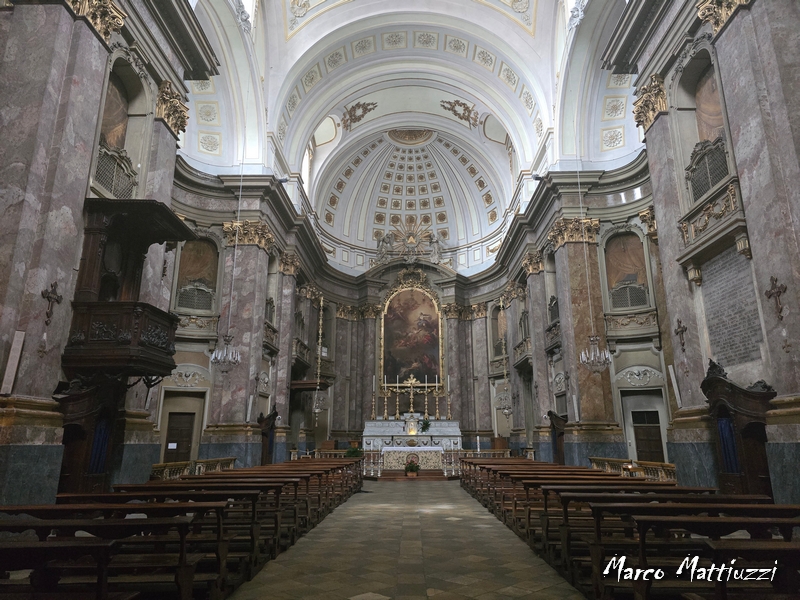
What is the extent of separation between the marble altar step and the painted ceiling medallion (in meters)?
18.2

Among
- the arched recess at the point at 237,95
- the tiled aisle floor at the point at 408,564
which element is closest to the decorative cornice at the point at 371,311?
the arched recess at the point at 237,95

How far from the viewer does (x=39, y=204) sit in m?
7.30

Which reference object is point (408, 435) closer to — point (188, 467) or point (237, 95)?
point (188, 467)

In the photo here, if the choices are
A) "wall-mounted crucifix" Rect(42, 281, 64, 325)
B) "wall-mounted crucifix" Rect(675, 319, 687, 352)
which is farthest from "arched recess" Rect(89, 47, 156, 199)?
"wall-mounted crucifix" Rect(675, 319, 687, 352)

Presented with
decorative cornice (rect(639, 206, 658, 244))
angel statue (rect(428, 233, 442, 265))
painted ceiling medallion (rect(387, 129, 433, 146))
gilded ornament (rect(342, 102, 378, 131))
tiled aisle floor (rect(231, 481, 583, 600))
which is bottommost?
tiled aisle floor (rect(231, 481, 583, 600))

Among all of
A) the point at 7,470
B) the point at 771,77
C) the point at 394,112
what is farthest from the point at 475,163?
the point at 7,470

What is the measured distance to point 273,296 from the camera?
790 inches

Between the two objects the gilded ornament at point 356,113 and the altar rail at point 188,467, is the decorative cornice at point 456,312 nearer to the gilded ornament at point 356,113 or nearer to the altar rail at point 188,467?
the gilded ornament at point 356,113

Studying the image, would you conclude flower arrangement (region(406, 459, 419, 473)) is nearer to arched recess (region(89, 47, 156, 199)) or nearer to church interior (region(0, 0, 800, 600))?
church interior (region(0, 0, 800, 600))

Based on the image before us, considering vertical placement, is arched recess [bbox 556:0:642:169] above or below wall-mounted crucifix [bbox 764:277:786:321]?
above

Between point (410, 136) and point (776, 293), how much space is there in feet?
80.9

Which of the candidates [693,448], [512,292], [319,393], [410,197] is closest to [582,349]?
[693,448]

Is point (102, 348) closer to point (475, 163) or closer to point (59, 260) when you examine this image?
point (59, 260)

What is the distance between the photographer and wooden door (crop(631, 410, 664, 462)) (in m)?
15.3
